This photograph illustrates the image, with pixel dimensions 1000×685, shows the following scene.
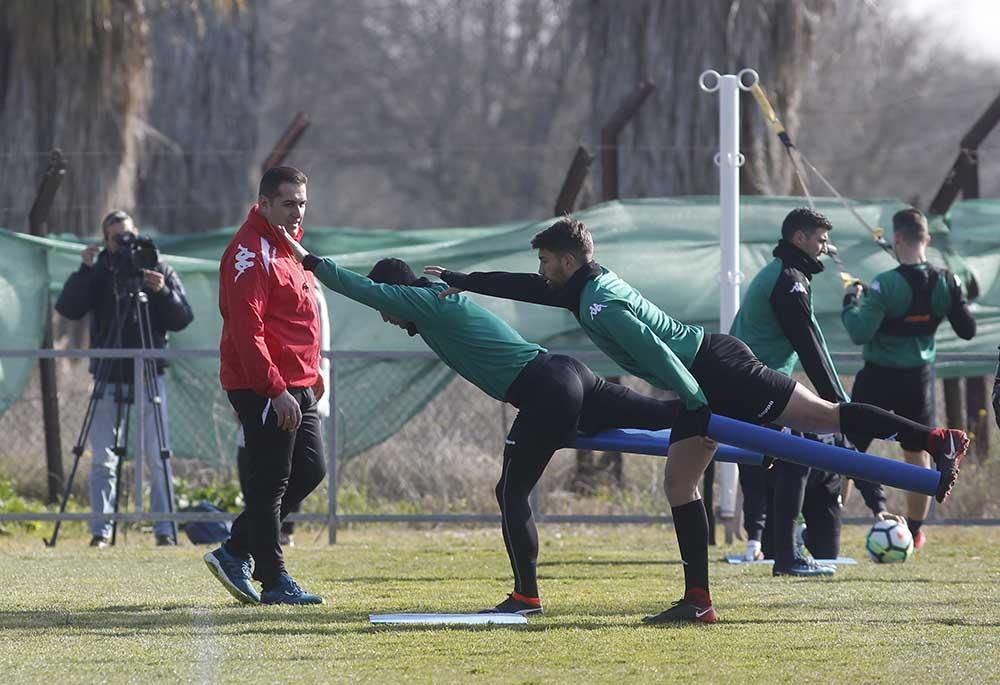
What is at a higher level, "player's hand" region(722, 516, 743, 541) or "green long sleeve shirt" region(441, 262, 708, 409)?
"green long sleeve shirt" region(441, 262, 708, 409)

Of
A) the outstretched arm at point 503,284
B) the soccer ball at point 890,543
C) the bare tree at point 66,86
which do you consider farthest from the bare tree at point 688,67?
the outstretched arm at point 503,284

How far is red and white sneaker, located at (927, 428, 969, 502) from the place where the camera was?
7.82 m

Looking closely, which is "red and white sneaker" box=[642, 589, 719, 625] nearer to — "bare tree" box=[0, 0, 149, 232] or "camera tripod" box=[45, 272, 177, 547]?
"camera tripod" box=[45, 272, 177, 547]

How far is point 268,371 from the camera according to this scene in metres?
7.88

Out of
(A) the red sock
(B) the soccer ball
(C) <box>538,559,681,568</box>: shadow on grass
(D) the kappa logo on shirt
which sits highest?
(D) the kappa logo on shirt

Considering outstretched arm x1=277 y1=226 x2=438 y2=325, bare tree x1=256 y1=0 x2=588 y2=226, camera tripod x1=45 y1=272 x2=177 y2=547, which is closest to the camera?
outstretched arm x1=277 y1=226 x2=438 y2=325

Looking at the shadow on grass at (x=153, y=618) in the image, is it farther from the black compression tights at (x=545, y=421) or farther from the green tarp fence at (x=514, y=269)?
the green tarp fence at (x=514, y=269)

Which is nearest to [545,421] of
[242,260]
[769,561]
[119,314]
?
[242,260]

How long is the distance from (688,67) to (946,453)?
8.78 metres

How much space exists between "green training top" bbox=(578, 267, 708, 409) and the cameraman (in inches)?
196

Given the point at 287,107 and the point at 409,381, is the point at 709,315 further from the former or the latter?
the point at 287,107

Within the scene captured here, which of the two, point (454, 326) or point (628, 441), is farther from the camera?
point (628, 441)

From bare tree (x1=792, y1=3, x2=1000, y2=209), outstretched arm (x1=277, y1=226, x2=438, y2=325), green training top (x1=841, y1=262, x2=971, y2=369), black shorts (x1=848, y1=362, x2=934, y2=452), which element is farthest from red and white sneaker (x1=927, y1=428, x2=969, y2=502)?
bare tree (x1=792, y1=3, x2=1000, y2=209)

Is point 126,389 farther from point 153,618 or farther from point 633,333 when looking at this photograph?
point 633,333
